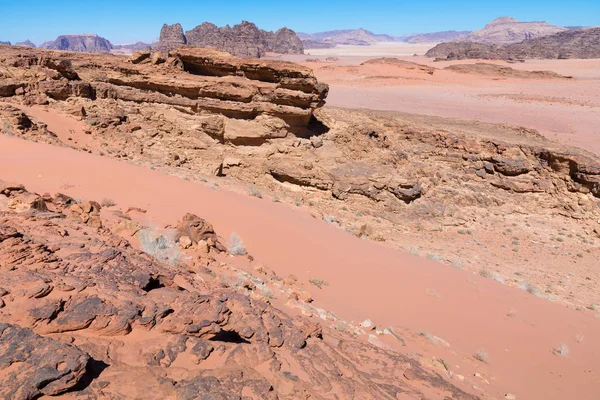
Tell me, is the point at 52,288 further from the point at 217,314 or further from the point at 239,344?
the point at 239,344

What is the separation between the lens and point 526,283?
915 centimetres

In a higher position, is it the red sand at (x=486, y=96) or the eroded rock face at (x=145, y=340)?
the red sand at (x=486, y=96)

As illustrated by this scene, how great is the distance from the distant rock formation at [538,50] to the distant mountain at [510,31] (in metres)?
72.5

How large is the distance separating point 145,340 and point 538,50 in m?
97.2

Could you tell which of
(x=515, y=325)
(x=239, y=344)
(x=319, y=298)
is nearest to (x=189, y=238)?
(x=319, y=298)

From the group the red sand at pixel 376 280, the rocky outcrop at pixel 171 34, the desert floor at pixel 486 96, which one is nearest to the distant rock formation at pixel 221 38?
the rocky outcrop at pixel 171 34

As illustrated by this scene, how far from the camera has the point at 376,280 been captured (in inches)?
291

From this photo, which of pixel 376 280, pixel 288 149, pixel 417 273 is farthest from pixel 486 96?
pixel 376 280

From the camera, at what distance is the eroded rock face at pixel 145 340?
2355 mm

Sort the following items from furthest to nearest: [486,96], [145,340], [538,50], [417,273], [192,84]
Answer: [538,50] → [486,96] → [192,84] → [417,273] → [145,340]

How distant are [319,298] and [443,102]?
37.1 m

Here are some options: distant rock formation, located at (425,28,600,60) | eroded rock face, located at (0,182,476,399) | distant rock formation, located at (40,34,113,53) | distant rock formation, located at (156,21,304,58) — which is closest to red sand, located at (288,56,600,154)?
distant rock formation, located at (425,28,600,60)

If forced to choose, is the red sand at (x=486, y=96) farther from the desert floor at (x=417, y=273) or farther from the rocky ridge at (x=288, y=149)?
the desert floor at (x=417, y=273)

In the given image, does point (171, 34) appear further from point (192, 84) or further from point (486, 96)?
point (192, 84)
